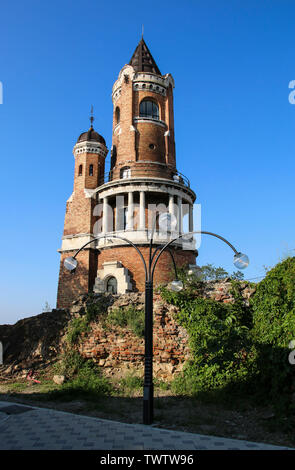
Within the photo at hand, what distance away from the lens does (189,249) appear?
2642cm

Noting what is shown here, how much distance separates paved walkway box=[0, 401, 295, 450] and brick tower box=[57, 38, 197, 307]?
14.4 meters

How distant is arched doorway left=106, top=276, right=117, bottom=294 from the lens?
977 inches

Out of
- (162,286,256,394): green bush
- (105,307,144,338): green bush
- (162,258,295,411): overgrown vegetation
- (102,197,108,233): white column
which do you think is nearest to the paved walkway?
(162,258,295,411): overgrown vegetation

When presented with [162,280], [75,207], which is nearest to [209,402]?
[162,280]

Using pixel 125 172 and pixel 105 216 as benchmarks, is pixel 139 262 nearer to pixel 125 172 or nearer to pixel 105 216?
pixel 105 216

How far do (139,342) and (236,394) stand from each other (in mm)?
4588

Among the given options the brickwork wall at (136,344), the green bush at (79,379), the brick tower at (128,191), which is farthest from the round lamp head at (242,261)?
the brick tower at (128,191)

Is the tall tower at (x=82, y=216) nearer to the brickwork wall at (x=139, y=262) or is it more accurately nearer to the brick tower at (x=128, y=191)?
the brick tower at (x=128, y=191)

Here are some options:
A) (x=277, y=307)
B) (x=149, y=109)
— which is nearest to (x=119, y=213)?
(x=149, y=109)

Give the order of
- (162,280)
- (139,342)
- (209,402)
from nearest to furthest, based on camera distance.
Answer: (209,402), (139,342), (162,280)

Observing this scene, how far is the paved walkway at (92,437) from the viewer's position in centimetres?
709

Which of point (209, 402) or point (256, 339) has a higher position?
point (256, 339)
